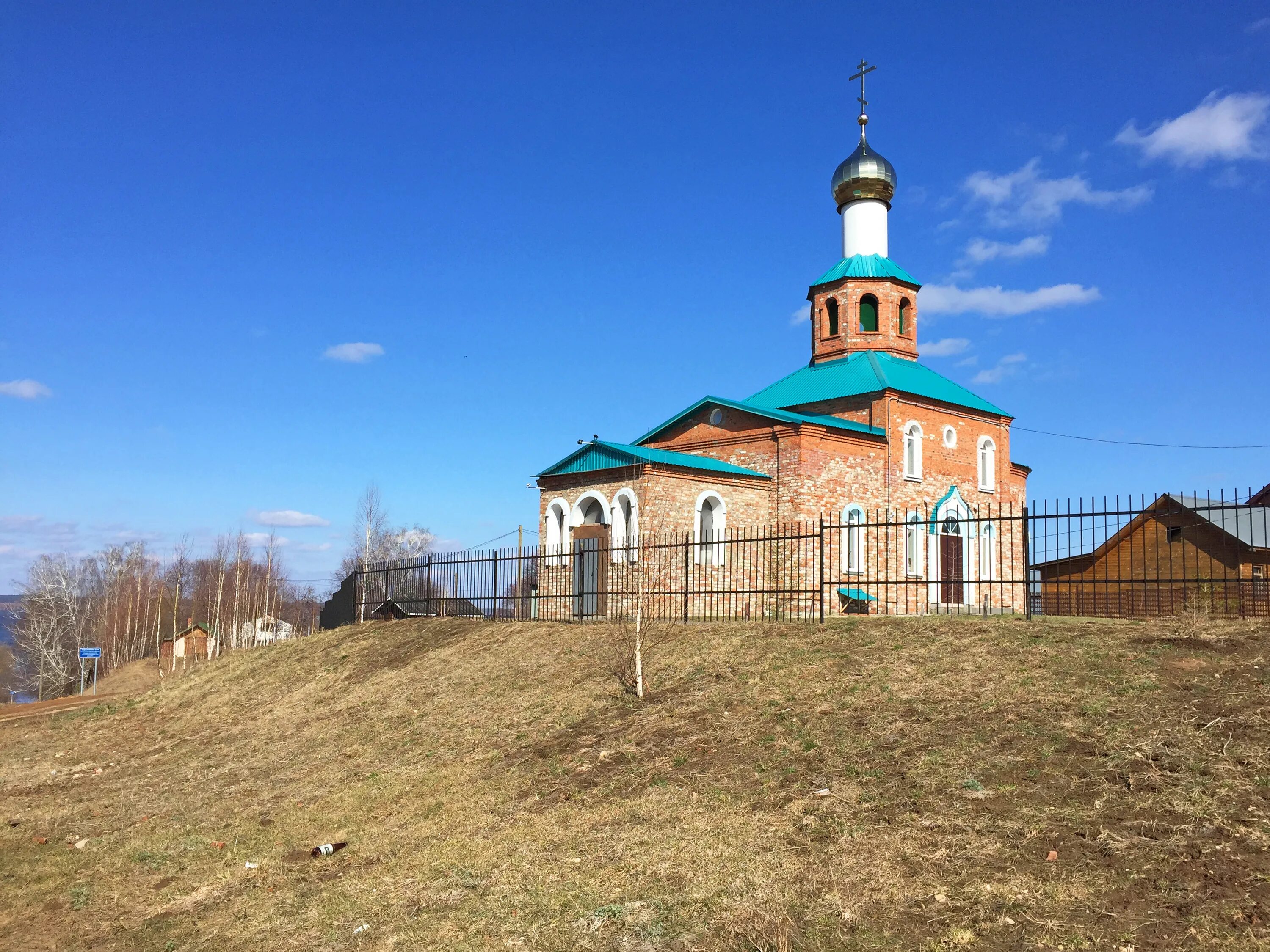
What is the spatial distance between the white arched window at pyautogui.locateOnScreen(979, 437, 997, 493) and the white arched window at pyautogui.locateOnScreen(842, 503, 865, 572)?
207 inches

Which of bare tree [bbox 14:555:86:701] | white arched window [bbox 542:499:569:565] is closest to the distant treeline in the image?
bare tree [bbox 14:555:86:701]

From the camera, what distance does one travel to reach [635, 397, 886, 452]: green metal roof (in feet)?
75.0

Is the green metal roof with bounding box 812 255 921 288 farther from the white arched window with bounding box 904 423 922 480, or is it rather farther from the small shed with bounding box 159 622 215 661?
the small shed with bounding box 159 622 215 661

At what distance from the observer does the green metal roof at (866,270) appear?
28.2 meters

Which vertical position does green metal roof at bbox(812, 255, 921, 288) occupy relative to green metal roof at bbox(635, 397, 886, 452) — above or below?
above

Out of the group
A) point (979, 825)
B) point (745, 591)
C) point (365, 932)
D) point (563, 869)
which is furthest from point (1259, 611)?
point (365, 932)

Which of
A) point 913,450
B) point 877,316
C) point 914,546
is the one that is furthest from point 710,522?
point 877,316

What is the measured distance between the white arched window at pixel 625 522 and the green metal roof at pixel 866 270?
10839 millimetres

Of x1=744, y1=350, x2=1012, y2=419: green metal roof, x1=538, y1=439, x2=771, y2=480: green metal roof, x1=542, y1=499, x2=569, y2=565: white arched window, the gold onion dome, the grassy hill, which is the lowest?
the grassy hill

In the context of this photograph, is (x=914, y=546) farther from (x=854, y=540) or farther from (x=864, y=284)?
(x=864, y=284)

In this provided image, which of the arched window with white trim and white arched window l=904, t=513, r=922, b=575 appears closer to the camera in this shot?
white arched window l=904, t=513, r=922, b=575

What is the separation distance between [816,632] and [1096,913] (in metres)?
7.96

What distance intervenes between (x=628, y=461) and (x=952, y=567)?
9.28 meters

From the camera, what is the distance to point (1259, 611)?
20.4 m
